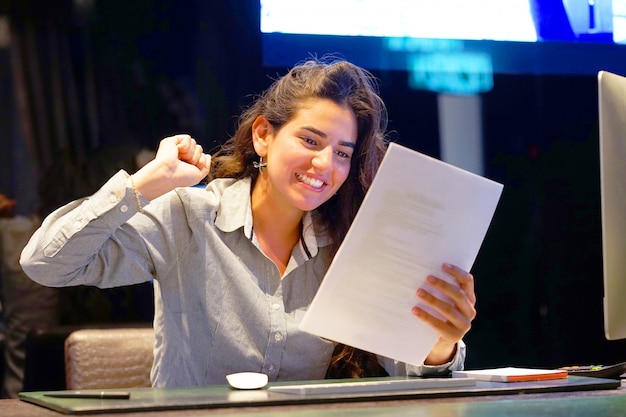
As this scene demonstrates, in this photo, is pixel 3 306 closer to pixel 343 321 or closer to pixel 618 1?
pixel 343 321

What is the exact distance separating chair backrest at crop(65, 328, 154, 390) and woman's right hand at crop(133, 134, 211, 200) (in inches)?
15.1

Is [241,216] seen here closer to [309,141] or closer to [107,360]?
[309,141]

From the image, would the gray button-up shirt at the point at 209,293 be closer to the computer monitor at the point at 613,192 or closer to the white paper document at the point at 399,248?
the white paper document at the point at 399,248

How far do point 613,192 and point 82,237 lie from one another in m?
0.91

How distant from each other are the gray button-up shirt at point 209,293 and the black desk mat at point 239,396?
0.28 m

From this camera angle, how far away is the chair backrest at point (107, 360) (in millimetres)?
1879

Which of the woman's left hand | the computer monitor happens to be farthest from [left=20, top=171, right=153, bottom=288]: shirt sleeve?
the computer monitor

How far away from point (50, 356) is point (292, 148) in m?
1.38

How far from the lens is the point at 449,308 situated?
5.13 feet

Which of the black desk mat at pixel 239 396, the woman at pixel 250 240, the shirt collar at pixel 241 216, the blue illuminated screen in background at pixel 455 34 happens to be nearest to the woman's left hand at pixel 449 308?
the woman at pixel 250 240

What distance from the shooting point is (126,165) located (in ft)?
9.67

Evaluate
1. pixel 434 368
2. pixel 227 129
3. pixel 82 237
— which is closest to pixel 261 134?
pixel 82 237

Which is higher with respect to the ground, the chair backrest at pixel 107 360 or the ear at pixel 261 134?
the ear at pixel 261 134

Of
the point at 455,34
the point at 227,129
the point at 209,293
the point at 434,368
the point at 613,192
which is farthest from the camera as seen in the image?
the point at 455,34
